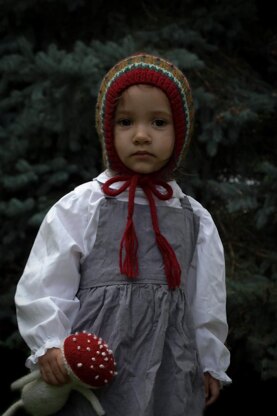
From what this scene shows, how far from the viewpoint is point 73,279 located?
8.41 ft

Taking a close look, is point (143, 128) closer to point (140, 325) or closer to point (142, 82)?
point (142, 82)

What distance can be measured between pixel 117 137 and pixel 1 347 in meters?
2.26

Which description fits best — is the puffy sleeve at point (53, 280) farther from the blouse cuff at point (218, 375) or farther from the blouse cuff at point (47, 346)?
the blouse cuff at point (218, 375)

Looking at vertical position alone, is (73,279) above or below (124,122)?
below

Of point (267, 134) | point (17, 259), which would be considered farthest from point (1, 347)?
point (267, 134)

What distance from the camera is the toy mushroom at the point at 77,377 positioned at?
236 cm

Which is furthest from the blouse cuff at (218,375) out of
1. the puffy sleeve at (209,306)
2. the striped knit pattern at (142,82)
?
the striped knit pattern at (142,82)

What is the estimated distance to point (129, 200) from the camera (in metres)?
2.61

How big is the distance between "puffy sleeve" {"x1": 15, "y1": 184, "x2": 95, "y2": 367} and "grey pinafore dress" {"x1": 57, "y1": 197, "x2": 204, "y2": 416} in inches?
2.2

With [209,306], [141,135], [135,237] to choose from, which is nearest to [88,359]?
[135,237]

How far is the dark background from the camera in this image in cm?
402

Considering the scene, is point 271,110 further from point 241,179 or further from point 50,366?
point 50,366

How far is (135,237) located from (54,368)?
51 cm

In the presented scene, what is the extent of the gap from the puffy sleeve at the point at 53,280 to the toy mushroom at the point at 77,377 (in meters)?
0.08
